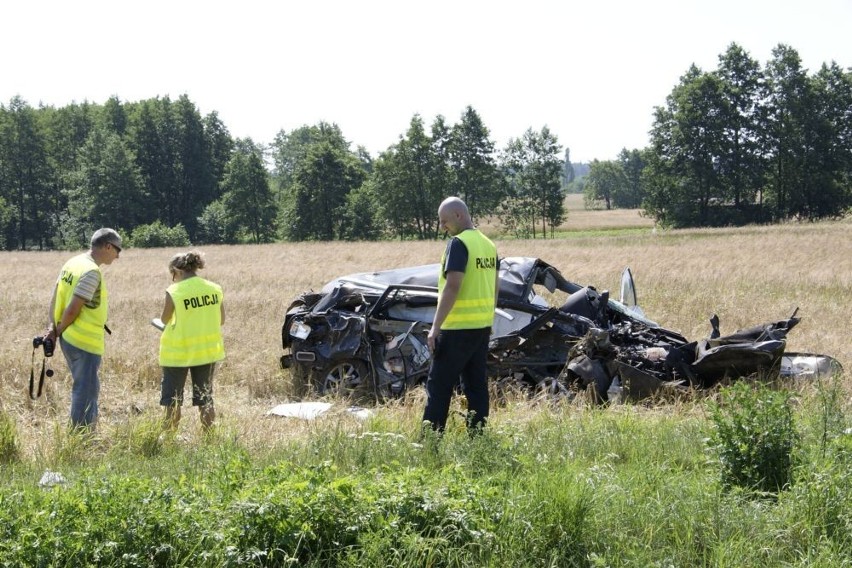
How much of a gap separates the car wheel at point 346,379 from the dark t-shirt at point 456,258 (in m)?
2.83

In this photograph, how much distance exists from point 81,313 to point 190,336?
83 centimetres

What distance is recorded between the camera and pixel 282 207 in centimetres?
7194

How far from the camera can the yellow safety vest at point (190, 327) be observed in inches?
245

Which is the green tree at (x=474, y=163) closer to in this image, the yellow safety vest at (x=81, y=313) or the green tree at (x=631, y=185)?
the green tree at (x=631, y=185)

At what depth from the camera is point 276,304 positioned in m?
14.6

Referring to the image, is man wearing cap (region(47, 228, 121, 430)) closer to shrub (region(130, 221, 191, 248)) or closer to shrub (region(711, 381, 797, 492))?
shrub (region(711, 381, 797, 492))

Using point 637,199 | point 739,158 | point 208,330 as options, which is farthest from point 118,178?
point 637,199

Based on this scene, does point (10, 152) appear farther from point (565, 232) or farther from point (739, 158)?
point (739, 158)

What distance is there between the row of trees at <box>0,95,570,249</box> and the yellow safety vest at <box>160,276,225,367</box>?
55.5 m

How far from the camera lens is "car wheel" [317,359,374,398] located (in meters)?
8.01

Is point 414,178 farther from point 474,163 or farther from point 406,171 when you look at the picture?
point 474,163

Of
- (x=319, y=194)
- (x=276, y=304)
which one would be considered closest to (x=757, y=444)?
(x=276, y=304)

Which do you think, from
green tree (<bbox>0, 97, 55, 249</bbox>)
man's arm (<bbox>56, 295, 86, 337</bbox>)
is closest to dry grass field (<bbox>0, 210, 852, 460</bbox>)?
man's arm (<bbox>56, 295, 86, 337</bbox>)

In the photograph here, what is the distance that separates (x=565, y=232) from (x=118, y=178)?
40.1m
